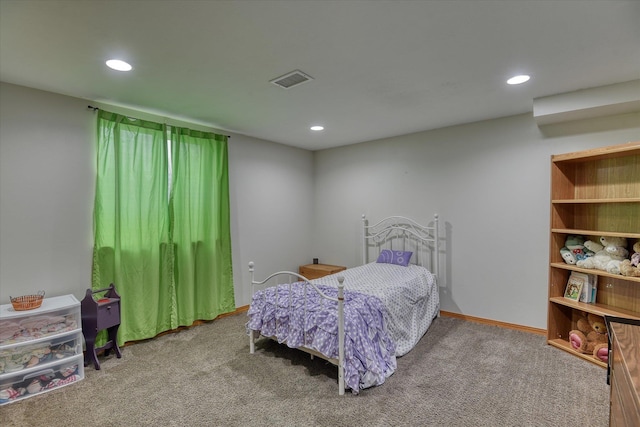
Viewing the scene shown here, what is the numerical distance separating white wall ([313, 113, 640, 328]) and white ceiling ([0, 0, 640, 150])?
0.53m

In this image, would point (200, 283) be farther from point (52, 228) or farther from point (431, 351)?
point (431, 351)

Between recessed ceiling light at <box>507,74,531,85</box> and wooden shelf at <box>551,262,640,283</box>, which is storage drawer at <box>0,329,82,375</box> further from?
wooden shelf at <box>551,262,640,283</box>

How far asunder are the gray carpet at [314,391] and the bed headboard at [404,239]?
1.31 meters

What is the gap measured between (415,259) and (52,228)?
4220mm

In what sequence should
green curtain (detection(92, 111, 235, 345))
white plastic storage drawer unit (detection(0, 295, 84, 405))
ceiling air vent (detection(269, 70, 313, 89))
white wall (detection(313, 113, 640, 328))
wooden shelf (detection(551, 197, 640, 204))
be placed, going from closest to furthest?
white plastic storage drawer unit (detection(0, 295, 84, 405)), ceiling air vent (detection(269, 70, 313, 89)), wooden shelf (detection(551, 197, 640, 204)), green curtain (detection(92, 111, 235, 345)), white wall (detection(313, 113, 640, 328))

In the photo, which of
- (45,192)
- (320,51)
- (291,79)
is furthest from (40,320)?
(320,51)

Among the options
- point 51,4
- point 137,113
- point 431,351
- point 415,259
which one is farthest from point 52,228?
point 415,259

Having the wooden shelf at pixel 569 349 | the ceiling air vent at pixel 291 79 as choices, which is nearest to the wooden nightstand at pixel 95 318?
the ceiling air vent at pixel 291 79

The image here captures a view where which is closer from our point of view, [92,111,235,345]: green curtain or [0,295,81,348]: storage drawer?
[0,295,81,348]: storage drawer

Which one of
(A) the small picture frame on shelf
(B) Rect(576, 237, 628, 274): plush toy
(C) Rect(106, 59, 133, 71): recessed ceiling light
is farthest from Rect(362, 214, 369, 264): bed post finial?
(C) Rect(106, 59, 133, 71): recessed ceiling light

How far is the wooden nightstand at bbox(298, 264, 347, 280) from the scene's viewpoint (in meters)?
4.94

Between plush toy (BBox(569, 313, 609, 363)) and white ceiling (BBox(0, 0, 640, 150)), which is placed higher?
white ceiling (BBox(0, 0, 640, 150))

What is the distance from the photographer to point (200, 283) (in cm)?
391

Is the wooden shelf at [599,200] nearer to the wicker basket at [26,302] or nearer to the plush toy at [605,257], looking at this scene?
the plush toy at [605,257]
